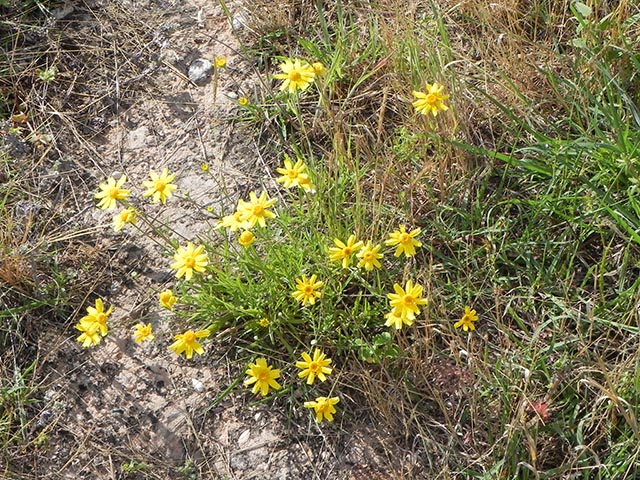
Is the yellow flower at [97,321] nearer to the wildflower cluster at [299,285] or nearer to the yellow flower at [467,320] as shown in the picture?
the wildflower cluster at [299,285]

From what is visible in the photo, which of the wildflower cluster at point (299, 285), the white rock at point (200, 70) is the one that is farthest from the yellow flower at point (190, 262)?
the white rock at point (200, 70)

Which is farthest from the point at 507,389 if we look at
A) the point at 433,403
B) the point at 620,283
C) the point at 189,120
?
the point at 189,120

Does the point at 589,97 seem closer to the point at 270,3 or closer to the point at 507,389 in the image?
the point at 507,389

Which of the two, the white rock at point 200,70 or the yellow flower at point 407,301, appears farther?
the white rock at point 200,70

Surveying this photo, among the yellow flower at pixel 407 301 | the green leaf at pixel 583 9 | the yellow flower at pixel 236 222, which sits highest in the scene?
the green leaf at pixel 583 9

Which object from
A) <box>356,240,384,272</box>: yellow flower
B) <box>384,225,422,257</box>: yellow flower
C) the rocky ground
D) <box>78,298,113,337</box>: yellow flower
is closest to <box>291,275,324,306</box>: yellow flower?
<box>356,240,384,272</box>: yellow flower

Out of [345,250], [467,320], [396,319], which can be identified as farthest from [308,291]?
[467,320]
